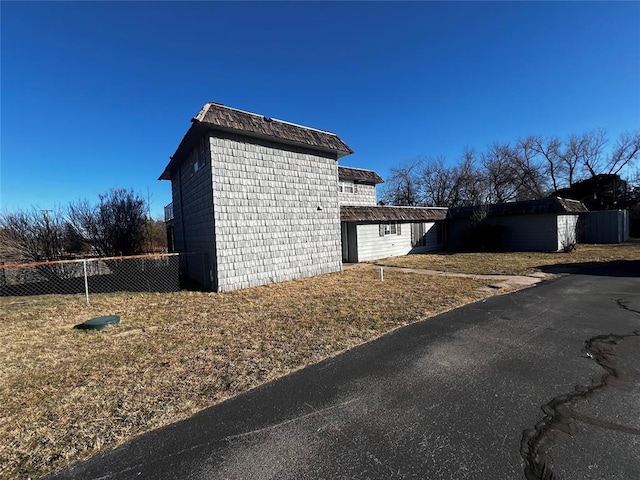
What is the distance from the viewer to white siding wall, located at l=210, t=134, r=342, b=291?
8820 mm

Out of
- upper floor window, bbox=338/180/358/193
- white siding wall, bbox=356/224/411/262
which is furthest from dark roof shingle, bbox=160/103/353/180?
upper floor window, bbox=338/180/358/193

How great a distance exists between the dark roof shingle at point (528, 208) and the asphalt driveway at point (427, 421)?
1587cm

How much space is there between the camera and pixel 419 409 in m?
2.82

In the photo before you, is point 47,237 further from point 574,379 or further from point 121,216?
point 574,379

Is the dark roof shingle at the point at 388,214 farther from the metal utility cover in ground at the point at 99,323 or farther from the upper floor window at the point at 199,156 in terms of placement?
the metal utility cover in ground at the point at 99,323

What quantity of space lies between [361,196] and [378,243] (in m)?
5.99

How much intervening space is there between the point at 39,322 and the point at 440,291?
28.9 feet

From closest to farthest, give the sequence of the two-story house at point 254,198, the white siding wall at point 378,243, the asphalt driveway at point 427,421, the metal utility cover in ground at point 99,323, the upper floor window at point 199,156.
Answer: the asphalt driveway at point 427,421 → the metal utility cover in ground at point 99,323 → the two-story house at point 254,198 → the upper floor window at point 199,156 → the white siding wall at point 378,243

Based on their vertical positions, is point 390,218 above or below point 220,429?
above

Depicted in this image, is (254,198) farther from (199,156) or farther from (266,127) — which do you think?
(199,156)

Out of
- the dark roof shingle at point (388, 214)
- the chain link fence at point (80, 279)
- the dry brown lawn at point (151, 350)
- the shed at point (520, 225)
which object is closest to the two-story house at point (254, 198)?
the chain link fence at point (80, 279)

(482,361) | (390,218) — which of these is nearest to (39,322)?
(482,361)

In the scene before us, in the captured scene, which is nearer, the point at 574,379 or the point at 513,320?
the point at 574,379

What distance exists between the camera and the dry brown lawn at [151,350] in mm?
2701
